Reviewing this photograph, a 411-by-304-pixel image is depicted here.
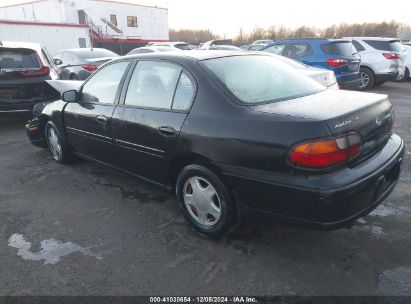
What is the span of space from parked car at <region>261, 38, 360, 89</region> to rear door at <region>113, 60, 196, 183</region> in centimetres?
690

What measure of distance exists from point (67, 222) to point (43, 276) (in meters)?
0.84

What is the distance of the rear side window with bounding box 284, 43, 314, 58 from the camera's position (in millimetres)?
9484

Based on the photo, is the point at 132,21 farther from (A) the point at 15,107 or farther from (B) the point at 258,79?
(B) the point at 258,79

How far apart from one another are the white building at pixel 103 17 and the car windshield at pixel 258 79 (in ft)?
80.0

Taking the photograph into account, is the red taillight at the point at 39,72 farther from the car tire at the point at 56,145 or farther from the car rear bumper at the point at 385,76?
the car rear bumper at the point at 385,76

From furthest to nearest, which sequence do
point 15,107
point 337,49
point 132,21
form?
1. point 132,21
2. point 337,49
3. point 15,107

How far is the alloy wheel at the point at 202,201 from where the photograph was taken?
294cm

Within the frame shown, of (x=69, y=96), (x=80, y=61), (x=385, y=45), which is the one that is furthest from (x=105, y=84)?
(x=385, y=45)

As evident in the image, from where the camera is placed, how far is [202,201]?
3002mm

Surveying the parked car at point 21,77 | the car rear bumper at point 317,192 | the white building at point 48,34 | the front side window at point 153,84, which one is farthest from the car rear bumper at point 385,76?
the white building at point 48,34

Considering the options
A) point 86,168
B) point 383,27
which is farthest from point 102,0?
point 86,168

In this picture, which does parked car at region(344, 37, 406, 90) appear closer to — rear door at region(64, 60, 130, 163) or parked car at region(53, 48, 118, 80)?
parked car at region(53, 48, 118, 80)

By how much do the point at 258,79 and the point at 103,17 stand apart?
1393 inches

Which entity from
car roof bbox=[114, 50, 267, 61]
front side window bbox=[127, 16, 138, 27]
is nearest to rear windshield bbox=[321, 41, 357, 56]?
car roof bbox=[114, 50, 267, 61]
